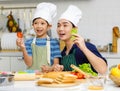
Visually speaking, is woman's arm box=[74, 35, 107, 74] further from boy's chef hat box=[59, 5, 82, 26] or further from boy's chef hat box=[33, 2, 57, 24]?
boy's chef hat box=[33, 2, 57, 24]

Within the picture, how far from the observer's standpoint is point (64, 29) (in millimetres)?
1839

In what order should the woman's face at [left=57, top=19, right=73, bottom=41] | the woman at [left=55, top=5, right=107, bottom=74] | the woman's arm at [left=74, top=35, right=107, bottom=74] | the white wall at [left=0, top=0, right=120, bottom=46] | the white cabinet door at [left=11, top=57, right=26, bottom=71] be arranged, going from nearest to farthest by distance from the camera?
the woman's arm at [left=74, top=35, right=107, bottom=74] → the woman at [left=55, top=5, right=107, bottom=74] → the woman's face at [left=57, top=19, right=73, bottom=41] → the white cabinet door at [left=11, top=57, right=26, bottom=71] → the white wall at [left=0, top=0, right=120, bottom=46]

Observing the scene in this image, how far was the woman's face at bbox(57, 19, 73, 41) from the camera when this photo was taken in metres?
1.83

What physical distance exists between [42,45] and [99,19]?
46.7 inches

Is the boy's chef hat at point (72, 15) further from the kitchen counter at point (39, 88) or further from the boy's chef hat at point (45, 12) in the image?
the kitchen counter at point (39, 88)

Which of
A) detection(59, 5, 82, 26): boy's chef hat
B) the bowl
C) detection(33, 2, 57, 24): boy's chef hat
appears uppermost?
detection(33, 2, 57, 24): boy's chef hat

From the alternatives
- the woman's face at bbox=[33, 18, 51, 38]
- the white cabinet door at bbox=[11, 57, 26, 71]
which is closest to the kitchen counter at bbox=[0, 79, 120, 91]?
the woman's face at bbox=[33, 18, 51, 38]

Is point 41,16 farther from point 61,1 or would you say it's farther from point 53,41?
point 61,1

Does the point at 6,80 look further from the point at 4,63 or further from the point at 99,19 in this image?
the point at 99,19

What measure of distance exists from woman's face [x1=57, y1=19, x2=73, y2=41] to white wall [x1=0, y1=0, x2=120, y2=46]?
4.59 ft

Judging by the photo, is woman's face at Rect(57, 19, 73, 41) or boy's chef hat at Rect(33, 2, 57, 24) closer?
woman's face at Rect(57, 19, 73, 41)

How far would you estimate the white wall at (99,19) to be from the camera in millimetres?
A: 3207

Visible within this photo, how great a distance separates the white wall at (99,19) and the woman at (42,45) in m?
1.06

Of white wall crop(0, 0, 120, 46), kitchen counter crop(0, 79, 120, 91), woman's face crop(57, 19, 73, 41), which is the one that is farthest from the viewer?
white wall crop(0, 0, 120, 46)
